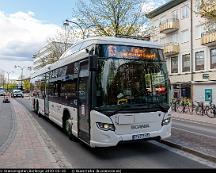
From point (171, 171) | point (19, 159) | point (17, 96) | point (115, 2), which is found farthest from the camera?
point (17, 96)

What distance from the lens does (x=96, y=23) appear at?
1305 inches

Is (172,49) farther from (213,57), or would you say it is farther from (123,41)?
Result: (123,41)

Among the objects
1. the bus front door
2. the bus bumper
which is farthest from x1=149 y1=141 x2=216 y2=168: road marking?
the bus front door

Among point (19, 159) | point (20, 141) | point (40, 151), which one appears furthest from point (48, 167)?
point (20, 141)

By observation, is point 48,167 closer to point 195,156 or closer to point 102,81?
point 102,81

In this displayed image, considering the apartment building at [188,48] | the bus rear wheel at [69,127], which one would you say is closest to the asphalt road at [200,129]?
the bus rear wheel at [69,127]

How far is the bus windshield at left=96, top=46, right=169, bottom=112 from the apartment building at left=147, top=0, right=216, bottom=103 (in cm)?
2672

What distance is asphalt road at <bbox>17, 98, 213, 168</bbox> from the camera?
8523 millimetres

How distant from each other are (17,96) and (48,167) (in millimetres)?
75654

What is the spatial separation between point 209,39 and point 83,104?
94.9ft

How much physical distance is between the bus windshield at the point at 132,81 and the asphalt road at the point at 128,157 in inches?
53.1

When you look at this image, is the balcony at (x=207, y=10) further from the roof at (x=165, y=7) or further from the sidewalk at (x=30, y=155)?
the roof at (x=165, y=7)

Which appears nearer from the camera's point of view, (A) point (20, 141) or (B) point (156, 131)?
(B) point (156, 131)

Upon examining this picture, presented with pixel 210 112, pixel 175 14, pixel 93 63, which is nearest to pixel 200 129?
pixel 93 63
